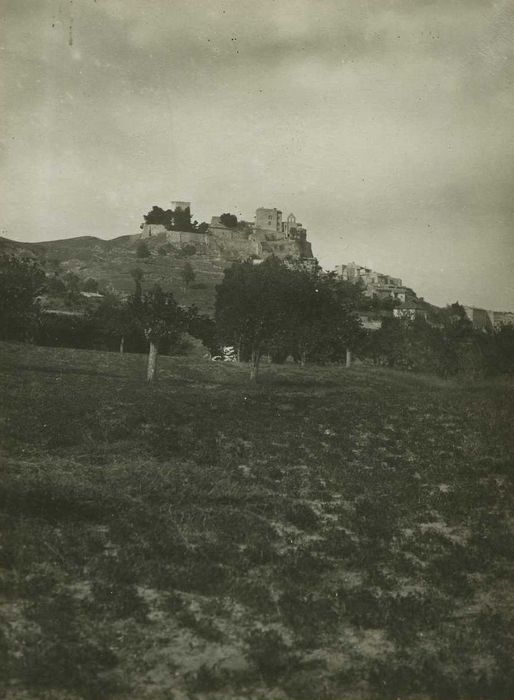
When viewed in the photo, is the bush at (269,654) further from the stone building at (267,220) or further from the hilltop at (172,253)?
the stone building at (267,220)

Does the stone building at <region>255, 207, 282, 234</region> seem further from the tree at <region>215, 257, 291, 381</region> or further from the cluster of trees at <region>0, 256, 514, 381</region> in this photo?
the tree at <region>215, 257, 291, 381</region>

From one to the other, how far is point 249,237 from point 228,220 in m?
10.6

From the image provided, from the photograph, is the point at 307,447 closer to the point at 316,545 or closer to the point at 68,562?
the point at 316,545

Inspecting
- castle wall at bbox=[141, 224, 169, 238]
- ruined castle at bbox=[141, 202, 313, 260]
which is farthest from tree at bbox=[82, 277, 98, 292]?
castle wall at bbox=[141, 224, 169, 238]

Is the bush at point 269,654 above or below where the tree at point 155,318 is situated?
below

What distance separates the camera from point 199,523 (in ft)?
42.9

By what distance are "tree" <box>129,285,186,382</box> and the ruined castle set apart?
139268 mm

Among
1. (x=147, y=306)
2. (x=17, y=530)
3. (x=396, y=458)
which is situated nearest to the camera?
(x=17, y=530)

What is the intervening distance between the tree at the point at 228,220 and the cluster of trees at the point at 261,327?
361 feet

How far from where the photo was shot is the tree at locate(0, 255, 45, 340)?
137 feet

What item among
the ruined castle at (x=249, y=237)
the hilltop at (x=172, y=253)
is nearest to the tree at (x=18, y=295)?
the hilltop at (x=172, y=253)

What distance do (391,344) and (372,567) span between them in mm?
72513

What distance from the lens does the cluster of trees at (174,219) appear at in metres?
182

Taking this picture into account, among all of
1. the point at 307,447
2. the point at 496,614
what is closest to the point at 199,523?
the point at 496,614
